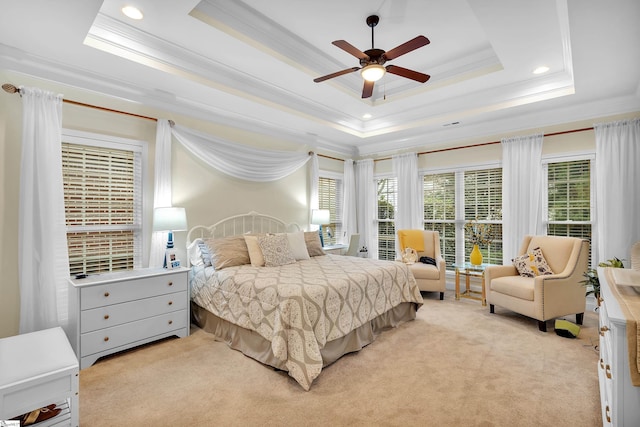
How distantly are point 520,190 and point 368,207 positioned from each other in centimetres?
264

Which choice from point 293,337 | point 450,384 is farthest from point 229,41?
point 450,384

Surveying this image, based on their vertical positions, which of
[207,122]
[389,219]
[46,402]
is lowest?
[46,402]

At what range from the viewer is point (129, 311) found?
9.48 ft

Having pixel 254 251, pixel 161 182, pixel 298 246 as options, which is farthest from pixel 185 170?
pixel 298 246

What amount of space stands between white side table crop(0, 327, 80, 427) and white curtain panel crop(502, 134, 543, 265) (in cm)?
508

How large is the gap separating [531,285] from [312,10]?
370 cm

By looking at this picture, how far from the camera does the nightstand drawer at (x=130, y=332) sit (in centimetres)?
266

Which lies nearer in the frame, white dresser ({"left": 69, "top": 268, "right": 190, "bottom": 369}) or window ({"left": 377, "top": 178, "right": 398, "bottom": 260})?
white dresser ({"left": 69, "top": 268, "right": 190, "bottom": 369})

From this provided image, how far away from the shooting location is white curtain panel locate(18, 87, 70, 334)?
266 cm

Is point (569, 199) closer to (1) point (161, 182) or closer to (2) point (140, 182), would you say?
(1) point (161, 182)

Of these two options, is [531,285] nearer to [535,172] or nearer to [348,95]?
[535,172]

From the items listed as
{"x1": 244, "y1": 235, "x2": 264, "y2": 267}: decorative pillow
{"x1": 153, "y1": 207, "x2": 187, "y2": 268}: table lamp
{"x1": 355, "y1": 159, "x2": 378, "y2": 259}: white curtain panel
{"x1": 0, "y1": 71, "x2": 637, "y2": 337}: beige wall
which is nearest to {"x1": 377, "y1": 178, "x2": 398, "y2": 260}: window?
{"x1": 355, "y1": 159, "x2": 378, "y2": 259}: white curtain panel

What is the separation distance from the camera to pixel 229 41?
288 cm

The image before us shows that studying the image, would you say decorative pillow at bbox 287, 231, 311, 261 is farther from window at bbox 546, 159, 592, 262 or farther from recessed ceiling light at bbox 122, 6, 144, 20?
window at bbox 546, 159, 592, 262
